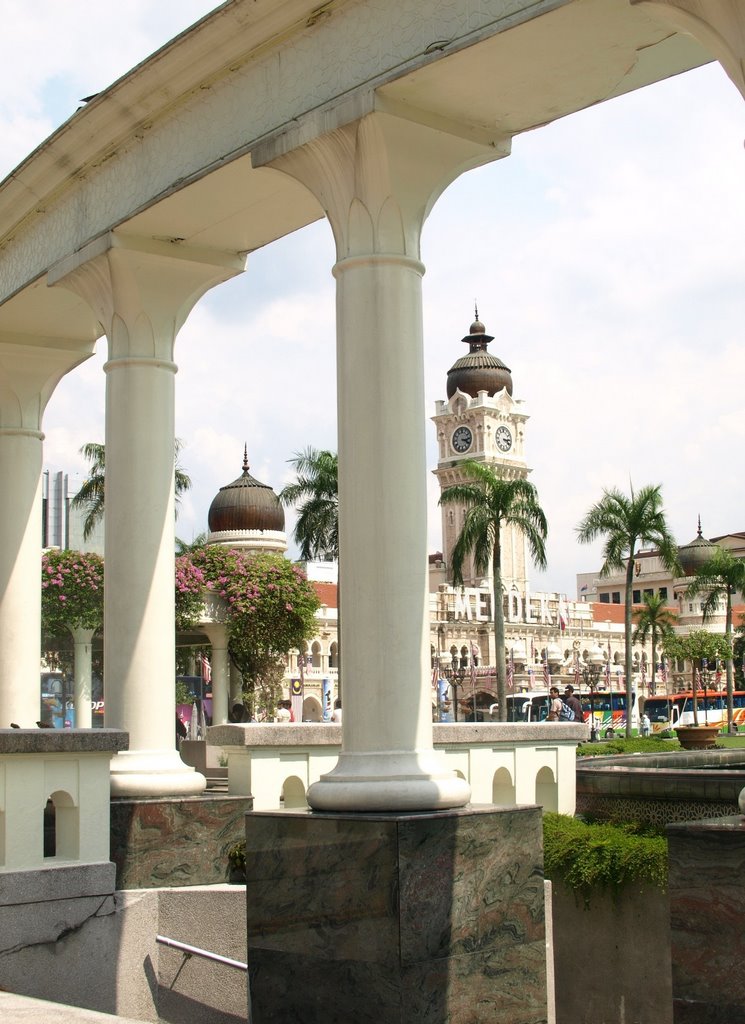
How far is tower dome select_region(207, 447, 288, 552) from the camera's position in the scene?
221 ft

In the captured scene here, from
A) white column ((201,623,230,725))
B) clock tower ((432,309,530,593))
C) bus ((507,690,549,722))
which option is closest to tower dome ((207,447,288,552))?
bus ((507,690,549,722))

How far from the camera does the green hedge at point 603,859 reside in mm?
9289

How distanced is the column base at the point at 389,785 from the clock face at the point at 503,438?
129m

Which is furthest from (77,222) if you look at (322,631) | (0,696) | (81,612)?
(322,631)

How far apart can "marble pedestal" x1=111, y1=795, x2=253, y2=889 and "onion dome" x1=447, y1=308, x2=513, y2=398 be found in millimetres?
129564

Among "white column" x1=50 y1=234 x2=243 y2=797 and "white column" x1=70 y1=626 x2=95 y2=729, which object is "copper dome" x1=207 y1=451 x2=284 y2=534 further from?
"white column" x1=50 y1=234 x2=243 y2=797

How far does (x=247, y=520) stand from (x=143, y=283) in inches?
2274

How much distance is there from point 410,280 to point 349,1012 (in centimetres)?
438

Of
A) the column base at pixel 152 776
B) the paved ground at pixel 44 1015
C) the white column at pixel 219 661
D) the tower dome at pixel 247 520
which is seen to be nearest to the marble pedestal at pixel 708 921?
the paved ground at pixel 44 1015

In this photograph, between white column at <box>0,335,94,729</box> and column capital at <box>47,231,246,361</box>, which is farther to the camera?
white column at <box>0,335,94,729</box>

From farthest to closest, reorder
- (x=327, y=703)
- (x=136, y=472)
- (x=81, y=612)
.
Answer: (x=327, y=703) → (x=81, y=612) → (x=136, y=472)

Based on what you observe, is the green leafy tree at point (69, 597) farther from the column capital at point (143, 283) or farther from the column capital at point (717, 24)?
the column capital at point (717, 24)

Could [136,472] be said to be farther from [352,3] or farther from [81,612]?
[81,612]

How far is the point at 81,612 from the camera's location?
3462cm
